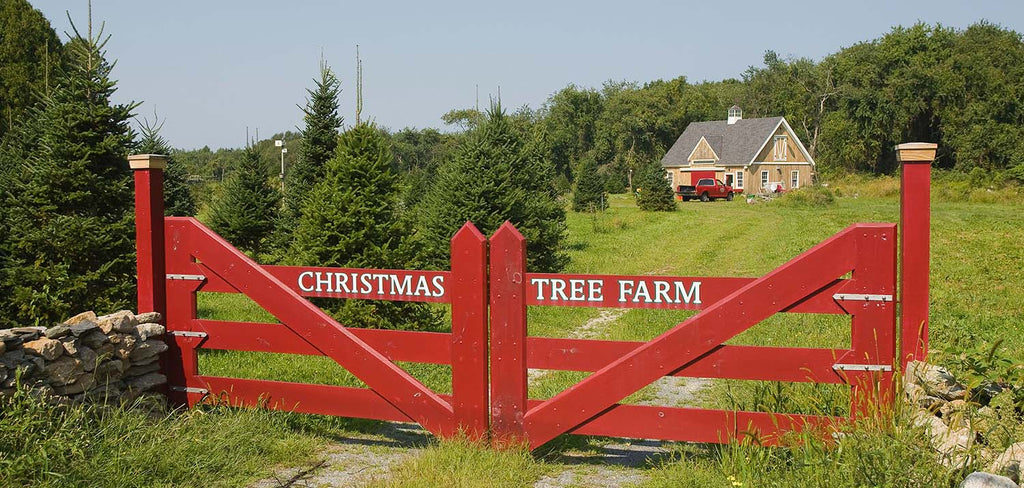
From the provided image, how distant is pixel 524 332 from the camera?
463 centimetres

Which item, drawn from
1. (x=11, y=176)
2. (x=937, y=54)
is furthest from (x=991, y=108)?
(x=11, y=176)

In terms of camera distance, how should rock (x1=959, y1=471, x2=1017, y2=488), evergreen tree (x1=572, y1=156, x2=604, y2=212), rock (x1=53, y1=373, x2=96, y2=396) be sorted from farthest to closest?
evergreen tree (x1=572, y1=156, x2=604, y2=212), rock (x1=53, y1=373, x2=96, y2=396), rock (x1=959, y1=471, x2=1017, y2=488)

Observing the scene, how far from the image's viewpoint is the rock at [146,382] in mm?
5141

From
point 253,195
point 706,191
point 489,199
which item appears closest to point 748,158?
point 706,191

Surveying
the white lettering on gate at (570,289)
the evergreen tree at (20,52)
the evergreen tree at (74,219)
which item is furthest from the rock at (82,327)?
the evergreen tree at (20,52)

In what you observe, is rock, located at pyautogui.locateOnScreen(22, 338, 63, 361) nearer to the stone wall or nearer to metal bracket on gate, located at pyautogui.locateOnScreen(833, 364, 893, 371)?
the stone wall

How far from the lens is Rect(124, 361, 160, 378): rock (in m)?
5.15

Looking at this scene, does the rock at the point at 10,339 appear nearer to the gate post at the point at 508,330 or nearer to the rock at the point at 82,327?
the rock at the point at 82,327

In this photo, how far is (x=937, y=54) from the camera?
6731 centimetres

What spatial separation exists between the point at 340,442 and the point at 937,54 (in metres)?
73.0

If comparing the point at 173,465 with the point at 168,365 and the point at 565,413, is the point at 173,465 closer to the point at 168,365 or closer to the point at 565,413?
the point at 168,365

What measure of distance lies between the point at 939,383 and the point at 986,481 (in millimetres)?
968

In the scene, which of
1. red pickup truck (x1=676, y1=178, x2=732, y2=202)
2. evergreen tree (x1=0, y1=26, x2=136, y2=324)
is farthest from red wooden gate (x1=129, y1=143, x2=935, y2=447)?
red pickup truck (x1=676, y1=178, x2=732, y2=202)

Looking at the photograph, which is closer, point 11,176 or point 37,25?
point 11,176
